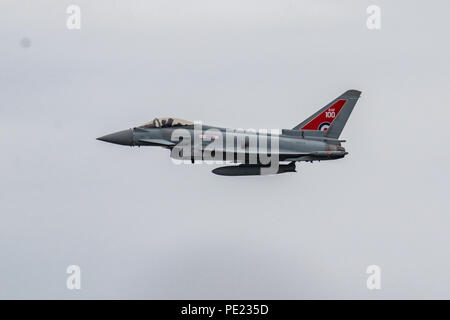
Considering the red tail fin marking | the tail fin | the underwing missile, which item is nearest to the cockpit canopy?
the underwing missile

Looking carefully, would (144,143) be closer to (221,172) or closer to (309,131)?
(221,172)

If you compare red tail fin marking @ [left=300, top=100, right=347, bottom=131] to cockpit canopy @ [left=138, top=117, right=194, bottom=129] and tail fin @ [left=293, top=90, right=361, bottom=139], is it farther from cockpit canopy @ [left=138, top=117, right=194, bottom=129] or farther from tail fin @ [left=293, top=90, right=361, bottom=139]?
cockpit canopy @ [left=138, top=117, right=194, bottom=129]

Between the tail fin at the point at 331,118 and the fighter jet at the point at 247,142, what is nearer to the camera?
the fighter jet at the point at 247,142

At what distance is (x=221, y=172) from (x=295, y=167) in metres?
4.20

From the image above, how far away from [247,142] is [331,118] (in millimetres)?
5331

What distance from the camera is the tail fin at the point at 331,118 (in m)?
63.1

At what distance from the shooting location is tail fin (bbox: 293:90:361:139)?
63.1m

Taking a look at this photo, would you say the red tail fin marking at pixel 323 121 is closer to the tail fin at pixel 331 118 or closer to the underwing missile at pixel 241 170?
the tail fin at pixel 331 118

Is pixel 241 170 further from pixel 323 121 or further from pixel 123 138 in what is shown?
pixel 123 138

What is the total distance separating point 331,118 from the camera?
208 ft

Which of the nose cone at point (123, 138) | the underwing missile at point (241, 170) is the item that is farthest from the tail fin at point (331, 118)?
the nose cone at point (123, 138)

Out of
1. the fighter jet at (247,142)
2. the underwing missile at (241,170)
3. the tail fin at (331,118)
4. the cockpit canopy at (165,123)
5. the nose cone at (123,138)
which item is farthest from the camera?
the tail fin at (331,118)

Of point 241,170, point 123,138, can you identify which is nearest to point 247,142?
point 241,170
